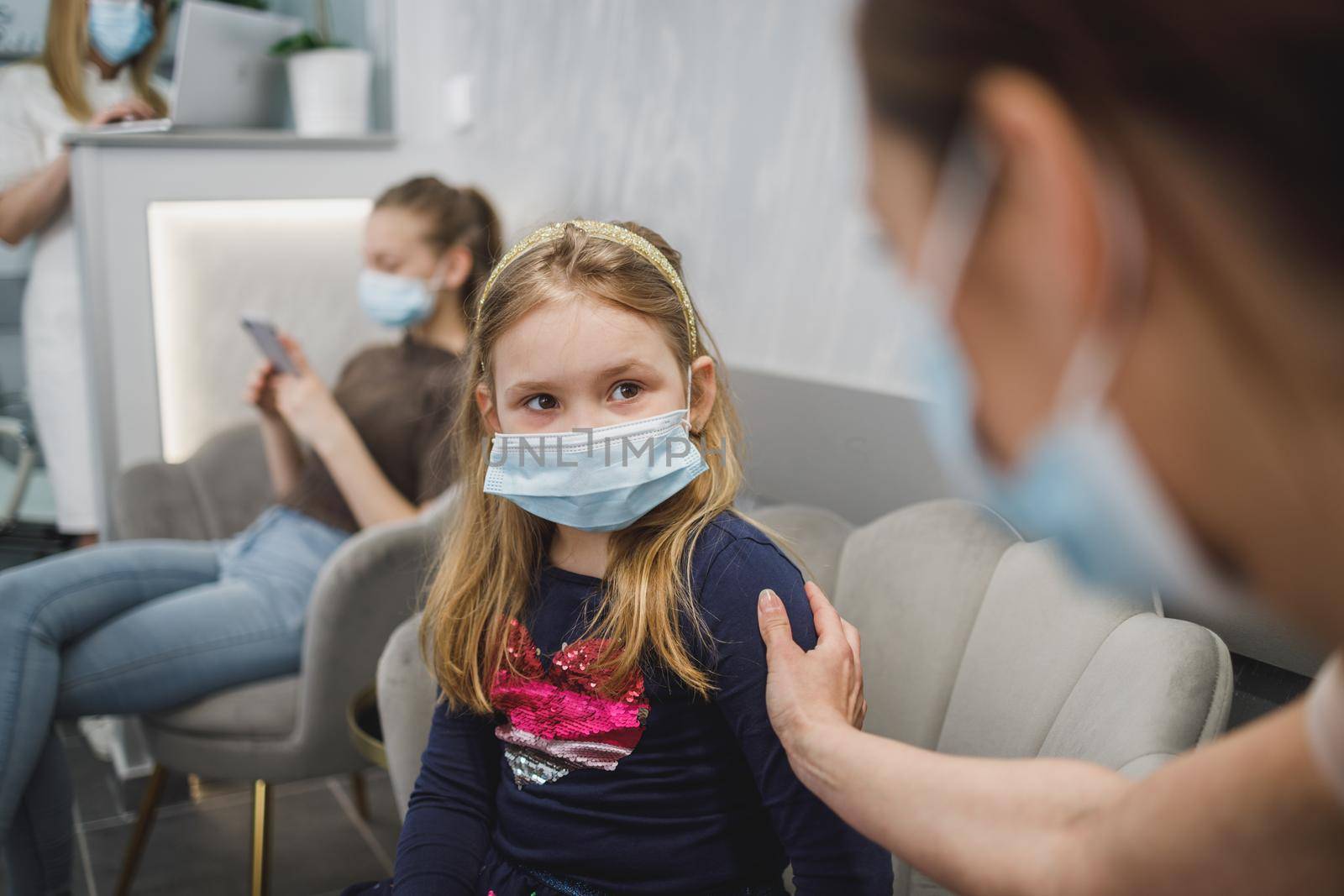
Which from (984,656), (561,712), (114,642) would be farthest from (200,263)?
(984,656)

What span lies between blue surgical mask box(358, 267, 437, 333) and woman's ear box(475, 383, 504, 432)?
950 mm

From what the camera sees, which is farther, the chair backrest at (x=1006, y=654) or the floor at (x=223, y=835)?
the floor at (x=223, y=835)

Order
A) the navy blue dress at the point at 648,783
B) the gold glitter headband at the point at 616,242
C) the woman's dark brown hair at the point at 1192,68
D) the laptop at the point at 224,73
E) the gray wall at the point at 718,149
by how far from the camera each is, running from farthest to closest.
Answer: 1. the laptop at the point at 224,73
2. the gray wall at the point at 718,149
3. the gold glitter headband at the point at 616,242
4. the navy blue dress at the point at 648,783
5. the woman's dark brown hair at the point at 1192,68

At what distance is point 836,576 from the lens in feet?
4.31

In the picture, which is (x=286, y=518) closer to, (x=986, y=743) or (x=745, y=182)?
(x=745, y=182)

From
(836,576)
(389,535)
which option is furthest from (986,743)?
(389,535)

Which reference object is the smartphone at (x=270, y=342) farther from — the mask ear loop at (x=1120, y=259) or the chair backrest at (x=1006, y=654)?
the mask ear loop at (x=1120, y=259)

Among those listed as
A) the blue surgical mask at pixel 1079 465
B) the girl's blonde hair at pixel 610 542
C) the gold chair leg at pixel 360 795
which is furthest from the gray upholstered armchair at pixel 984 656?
the gold chair leg at pixel 360 795

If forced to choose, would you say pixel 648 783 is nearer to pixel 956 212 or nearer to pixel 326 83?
pixel 956 212

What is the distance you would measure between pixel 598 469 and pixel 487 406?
8.3 inches

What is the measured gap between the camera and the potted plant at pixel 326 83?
8.45 feet

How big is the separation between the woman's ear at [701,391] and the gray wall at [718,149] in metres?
0.28

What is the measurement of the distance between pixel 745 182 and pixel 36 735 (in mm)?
1298

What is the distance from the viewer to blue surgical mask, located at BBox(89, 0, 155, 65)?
252 cm
